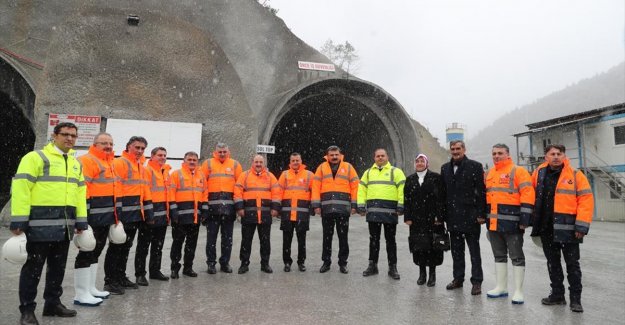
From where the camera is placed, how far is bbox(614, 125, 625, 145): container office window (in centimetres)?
1975

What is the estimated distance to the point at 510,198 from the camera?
4914 mm

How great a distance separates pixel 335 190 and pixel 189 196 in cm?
220

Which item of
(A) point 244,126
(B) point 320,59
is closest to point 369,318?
(A) point 244,126

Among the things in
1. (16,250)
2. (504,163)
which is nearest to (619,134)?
(504,163)

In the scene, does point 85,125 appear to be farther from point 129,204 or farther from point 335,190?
point 335,190

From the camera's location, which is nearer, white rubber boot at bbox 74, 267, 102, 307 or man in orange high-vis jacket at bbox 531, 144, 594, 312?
white rubber boot at bbox 74, 267, 102, 307

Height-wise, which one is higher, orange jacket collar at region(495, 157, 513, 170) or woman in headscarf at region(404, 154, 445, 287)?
orange jacket collar at region(495, 157, 513, 170)

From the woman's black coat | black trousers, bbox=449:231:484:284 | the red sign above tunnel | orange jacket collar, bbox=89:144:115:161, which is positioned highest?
the red sign above tunnel

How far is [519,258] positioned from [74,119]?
1143cm

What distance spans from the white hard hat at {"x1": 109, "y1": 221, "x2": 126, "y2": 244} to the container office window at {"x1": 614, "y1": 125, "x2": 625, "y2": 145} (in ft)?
75.6

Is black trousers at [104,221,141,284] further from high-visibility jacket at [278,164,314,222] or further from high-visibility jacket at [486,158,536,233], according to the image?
high-visibility jacket at [486,158,536,233]

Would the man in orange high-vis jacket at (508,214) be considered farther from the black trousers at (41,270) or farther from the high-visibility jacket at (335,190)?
the black trousers at (41,270)

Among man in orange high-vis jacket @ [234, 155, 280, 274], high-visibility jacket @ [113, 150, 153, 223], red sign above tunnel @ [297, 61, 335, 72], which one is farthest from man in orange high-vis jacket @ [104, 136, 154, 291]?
red sign above tunnel @ [297, 61, 335, 72]

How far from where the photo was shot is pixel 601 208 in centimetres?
2048
